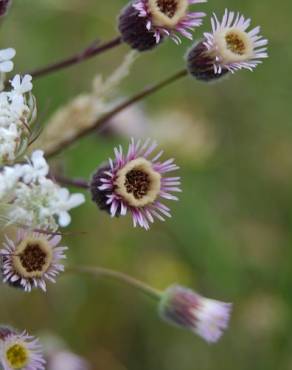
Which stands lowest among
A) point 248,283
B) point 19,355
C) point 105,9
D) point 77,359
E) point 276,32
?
point 19,355

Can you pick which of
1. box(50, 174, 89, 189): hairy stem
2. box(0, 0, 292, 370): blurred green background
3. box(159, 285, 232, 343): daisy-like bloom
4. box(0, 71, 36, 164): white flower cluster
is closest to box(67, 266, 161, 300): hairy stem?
box(159, 285, 232, 343): daisy-like bloom

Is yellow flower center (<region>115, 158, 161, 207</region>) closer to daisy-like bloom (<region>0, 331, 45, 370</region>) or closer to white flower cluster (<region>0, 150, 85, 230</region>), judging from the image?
white flower cluster (<region>0, 150, 85, 230</region>)

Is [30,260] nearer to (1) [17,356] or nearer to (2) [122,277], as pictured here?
(1) [17,356]

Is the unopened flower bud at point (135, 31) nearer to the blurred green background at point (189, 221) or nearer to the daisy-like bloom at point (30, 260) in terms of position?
the daisy-like bloom at point (30, 260)

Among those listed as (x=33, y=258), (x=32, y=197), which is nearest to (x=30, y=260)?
(x=33, y=258)

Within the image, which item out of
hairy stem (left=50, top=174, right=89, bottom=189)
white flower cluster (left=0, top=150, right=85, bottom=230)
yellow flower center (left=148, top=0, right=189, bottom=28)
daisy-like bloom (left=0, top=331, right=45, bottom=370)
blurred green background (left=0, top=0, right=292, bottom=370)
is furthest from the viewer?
blurred green background (left=0, top=0, right=292, bottom=370)

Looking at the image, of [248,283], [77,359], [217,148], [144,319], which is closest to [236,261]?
[248,283]

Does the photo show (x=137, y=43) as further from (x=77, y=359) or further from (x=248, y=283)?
(x=248, y=283)
